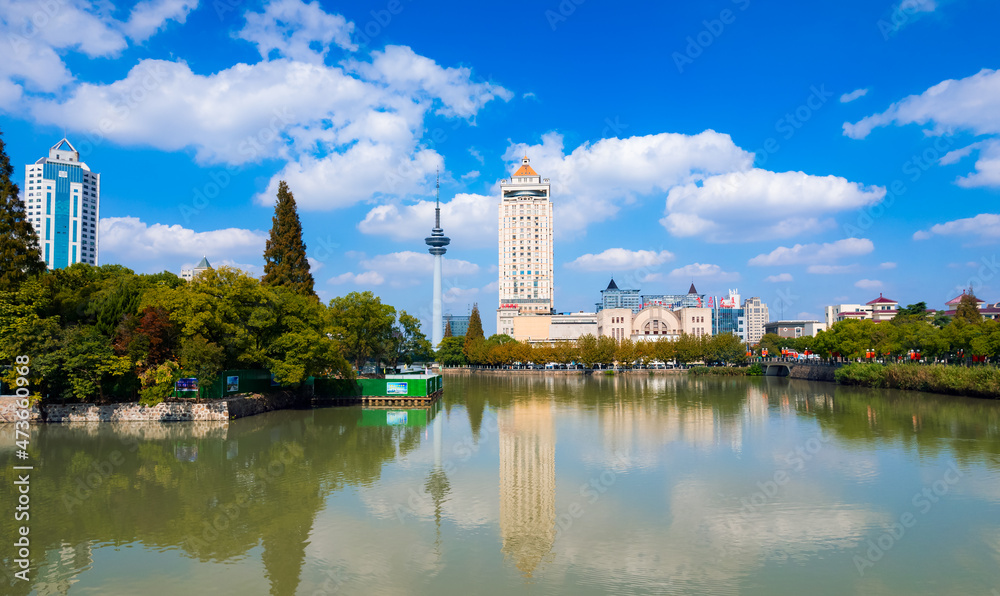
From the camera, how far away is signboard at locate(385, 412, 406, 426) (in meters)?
39.9

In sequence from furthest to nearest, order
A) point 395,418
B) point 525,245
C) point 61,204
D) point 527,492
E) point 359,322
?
1. point 525,245
2. point 61,204
3. point 359,322
4. point 395,418
5. point 527,492

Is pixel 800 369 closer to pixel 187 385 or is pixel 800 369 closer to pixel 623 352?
pixel 623 352

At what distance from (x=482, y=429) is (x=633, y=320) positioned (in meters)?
101

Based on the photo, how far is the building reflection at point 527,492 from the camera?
16.2 metres

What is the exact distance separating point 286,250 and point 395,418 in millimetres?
21143

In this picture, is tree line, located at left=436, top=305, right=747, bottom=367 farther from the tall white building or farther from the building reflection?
the building reflection

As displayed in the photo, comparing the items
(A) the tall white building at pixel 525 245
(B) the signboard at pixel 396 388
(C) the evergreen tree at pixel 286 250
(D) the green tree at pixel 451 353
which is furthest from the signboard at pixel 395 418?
(A) the tall white building at pixel 525 245

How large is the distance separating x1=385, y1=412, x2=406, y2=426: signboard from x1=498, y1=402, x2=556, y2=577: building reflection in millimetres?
6936

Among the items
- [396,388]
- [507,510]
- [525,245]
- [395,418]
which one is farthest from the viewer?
[525,245]

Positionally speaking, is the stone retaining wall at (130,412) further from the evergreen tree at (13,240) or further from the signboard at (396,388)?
the signboard at (396,388)

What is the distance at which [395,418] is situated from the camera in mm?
42375

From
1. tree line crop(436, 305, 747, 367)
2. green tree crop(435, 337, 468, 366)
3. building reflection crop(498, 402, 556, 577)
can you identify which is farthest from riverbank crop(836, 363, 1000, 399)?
green tree crop(435, 337, 468, 366)

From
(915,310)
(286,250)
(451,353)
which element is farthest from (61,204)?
(915,310)

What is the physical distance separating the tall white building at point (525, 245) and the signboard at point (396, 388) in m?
122
